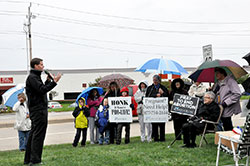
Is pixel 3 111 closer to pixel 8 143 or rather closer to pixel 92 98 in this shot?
pixel 8 143

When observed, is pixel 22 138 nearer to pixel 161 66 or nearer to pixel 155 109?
pixel 155 109

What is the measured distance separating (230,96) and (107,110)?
12.1 ft

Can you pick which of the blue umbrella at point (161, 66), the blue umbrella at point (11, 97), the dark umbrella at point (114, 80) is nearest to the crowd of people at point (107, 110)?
the blue umbrella at point (11, 97)

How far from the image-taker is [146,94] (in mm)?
9492

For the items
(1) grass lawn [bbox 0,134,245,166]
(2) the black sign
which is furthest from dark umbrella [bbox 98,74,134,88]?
(1) grass lawn [bbox 0,134,245,166]

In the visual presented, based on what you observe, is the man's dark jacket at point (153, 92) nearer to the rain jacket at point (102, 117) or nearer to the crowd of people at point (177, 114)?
the crowd of people at point (177, 114)

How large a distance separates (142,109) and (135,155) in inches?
105

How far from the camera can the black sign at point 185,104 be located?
27.5 feet

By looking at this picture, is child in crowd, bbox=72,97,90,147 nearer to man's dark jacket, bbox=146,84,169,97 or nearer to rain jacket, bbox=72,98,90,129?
rain jacket, bbox=72,98,90,129

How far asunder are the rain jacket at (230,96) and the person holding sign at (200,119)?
0.22 metres

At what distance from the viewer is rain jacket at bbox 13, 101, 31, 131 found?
30.1ft

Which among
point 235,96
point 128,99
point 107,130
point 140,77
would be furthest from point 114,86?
point 140,77

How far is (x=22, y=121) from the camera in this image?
362 inches

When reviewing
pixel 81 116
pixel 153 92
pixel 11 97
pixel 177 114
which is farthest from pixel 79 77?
pixel 177 114
